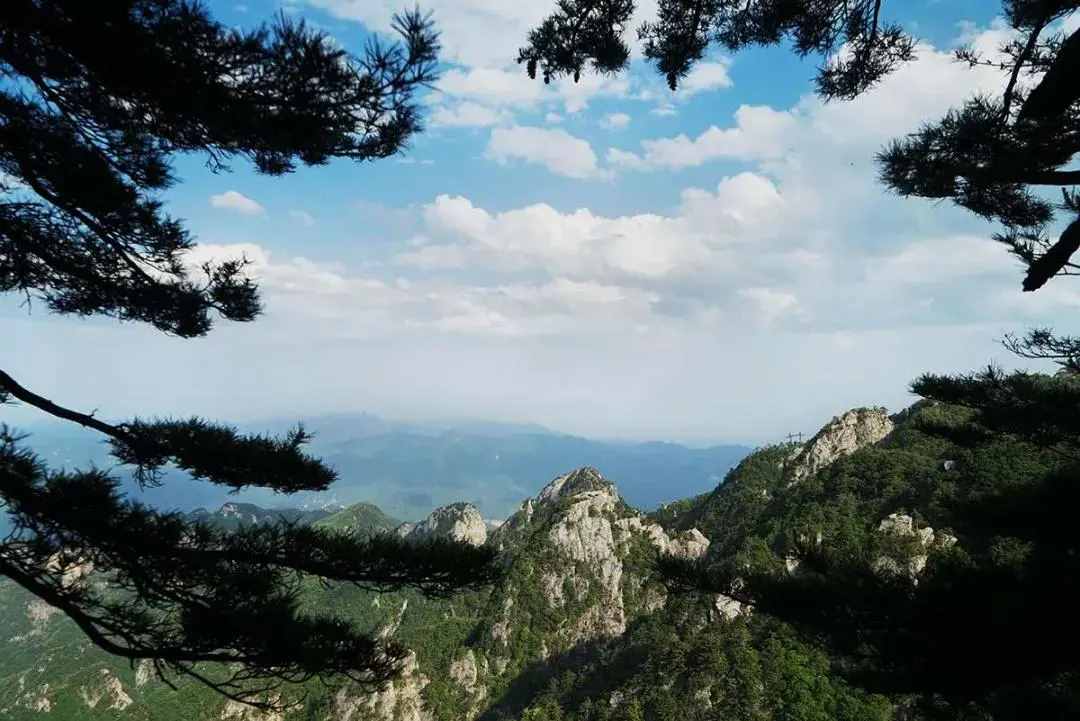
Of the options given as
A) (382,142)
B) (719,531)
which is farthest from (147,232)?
(719,531)

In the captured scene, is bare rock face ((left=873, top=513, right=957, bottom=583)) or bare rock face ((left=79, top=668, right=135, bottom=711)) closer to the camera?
bare rock face ((left=873, top=513, right=957, bottom=583))

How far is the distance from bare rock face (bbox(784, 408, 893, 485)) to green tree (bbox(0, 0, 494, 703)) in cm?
8595

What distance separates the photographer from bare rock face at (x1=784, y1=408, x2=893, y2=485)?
7981 cm

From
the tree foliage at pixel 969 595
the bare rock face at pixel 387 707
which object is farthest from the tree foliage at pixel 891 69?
the bare rock face at pixel 387 707

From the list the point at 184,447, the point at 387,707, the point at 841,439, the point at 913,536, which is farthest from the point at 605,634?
the point at 184,447

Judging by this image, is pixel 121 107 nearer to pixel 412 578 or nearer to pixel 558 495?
pixel 412 578

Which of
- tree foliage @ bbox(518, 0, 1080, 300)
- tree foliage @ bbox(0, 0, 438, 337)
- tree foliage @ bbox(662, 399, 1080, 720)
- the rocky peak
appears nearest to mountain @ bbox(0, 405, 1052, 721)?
the rocky peak

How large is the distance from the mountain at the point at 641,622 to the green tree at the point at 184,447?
110ft

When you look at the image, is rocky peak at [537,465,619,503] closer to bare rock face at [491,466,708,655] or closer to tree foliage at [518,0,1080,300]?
bare rock face at [491,466,708,655]

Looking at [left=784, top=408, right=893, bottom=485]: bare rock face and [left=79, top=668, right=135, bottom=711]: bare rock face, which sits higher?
[left=784, top=408, right=893, bottom=485]: bare rock face

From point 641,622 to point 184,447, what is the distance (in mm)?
78149

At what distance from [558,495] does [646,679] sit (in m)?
85.6

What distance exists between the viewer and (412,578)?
3.87 metres

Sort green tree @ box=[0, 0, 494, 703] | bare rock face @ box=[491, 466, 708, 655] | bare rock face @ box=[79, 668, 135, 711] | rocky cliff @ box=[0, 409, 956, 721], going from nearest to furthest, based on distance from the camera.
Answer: green tree @ box=[0, 0, 494, 703] → rocky cliff @ box=[0, 409, 956, 721] → bare rock face @ box=[491, 466, 708, 655] → bare rock face @ box=[79, 668, 135, 711]
